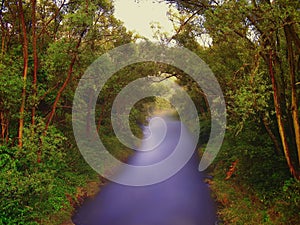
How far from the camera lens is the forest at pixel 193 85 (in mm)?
10617

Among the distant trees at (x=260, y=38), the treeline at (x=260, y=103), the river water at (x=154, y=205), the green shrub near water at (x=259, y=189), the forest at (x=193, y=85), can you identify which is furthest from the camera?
the river water at (x=154, y=205)

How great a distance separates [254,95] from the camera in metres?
11.1

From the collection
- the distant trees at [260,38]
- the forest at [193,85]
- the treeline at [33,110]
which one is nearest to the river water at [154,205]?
the forest at [193,85]

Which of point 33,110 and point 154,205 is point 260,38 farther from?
point 154,205

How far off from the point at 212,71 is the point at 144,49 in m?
8.63

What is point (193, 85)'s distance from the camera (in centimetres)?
2314

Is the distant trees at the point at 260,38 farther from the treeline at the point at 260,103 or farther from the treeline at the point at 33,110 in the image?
the treeline at the point at 33,110

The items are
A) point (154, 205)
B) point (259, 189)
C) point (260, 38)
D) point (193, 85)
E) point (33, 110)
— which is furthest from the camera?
point (193, 85)

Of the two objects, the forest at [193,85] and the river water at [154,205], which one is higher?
the forest at [193,85]

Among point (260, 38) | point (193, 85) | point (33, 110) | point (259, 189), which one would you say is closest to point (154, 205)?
point (259, 189)

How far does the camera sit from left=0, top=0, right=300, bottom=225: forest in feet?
34.8

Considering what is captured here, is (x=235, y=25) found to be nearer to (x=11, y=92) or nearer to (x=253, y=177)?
(x=11, y=92)

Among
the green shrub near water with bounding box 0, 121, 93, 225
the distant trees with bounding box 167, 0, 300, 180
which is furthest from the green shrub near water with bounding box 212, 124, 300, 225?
the green shrub near water with bounding box 0, 121, 93, 225

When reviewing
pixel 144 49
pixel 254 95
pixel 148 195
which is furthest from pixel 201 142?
pixel 254 95
